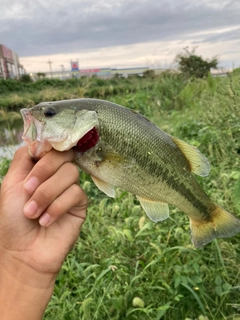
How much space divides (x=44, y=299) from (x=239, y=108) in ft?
10.7

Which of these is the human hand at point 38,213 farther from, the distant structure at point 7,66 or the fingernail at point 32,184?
the distant structure at point 7,66

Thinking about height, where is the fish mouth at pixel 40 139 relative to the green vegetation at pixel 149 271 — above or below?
above

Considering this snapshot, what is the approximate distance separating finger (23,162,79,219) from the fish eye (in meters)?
0.22

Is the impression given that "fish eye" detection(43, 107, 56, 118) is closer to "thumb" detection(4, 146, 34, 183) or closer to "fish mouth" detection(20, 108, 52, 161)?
"fish mouth" detection(20, 108, 52, 161)

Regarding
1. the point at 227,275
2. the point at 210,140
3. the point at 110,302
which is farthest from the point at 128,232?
the point at 210,140

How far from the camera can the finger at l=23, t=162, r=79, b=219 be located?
127cm

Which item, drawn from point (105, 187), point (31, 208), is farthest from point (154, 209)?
point (31, 208)

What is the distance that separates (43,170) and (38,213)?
160mm

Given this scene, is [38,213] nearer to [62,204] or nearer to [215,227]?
[62,204]

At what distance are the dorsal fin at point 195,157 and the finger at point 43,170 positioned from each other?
0.56 m

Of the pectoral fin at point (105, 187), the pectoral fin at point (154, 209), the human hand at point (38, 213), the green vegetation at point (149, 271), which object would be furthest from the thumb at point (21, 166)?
the green vegetation at point (149, 271)

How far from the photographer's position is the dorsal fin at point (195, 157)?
1.60m

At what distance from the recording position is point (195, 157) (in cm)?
162

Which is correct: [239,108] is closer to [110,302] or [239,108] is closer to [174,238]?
[174,238]
